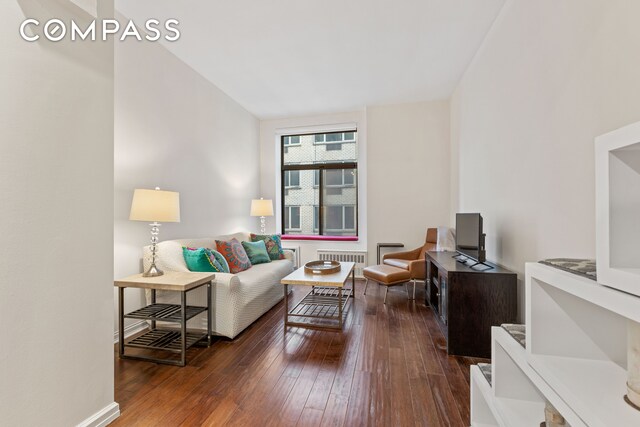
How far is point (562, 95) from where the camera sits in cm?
161

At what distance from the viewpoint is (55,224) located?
1288 millimetres

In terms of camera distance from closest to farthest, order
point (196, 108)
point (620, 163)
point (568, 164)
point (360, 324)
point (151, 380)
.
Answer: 1. point (620, 163)
2. point (568, 164)
3. point (151, 380)
4. point (360, 324)
5. point (196, 108)

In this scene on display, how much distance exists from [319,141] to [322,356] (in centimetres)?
401

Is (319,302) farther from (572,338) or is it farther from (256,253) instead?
(572,338)

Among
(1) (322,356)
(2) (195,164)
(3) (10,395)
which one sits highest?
(2) (195,164)

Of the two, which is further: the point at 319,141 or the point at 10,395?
the point at 319,141

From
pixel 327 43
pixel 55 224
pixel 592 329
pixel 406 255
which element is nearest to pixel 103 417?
pixel 55 224

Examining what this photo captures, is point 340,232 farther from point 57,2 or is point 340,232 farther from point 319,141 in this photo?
point 57,2

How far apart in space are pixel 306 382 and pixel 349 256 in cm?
301

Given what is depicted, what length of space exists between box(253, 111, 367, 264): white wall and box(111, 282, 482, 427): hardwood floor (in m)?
2.42

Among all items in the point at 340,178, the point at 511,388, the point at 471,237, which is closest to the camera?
the point at 511,388

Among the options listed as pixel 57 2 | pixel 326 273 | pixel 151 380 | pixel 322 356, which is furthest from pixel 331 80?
pixel 151 380

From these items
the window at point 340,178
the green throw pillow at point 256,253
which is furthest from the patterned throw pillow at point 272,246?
the window at point 340,178

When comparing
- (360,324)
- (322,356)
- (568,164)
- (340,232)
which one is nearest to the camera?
(568,164)
